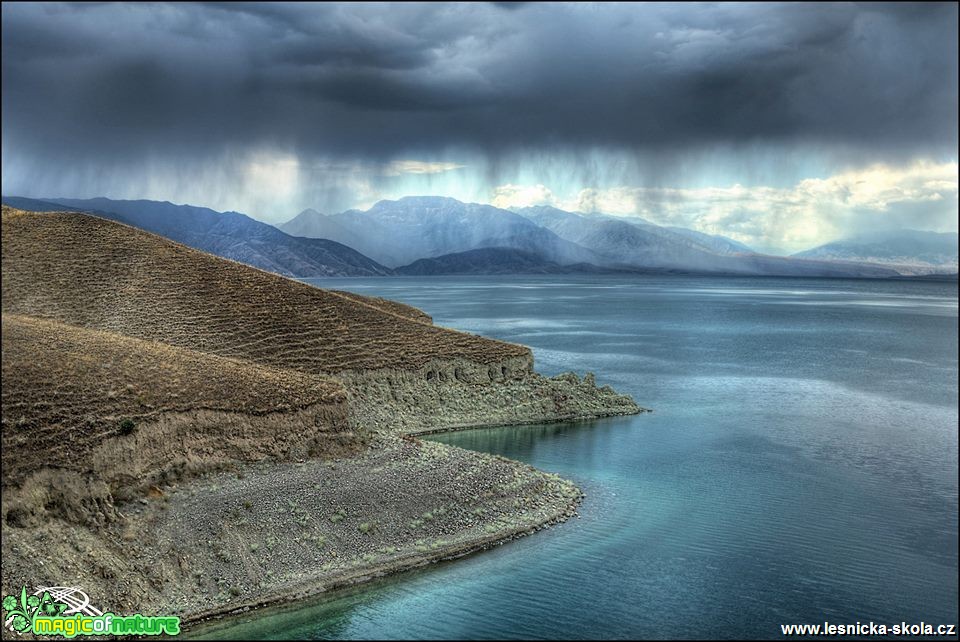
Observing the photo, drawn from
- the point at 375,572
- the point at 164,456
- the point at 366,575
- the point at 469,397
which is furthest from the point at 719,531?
the point at 469,397

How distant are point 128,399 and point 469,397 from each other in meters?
25.3

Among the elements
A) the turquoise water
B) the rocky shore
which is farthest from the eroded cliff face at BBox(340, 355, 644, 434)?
the rocky shore

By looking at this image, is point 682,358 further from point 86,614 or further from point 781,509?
point 86,614

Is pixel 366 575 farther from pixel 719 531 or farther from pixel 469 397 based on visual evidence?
pixel 469 397

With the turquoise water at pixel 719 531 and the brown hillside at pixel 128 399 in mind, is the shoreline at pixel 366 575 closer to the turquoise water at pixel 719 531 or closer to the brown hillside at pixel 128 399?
the turquoise water at pixel 719 531

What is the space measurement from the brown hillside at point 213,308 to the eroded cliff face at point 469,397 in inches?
31.1

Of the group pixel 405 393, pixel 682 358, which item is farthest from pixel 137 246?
pixel 682 358

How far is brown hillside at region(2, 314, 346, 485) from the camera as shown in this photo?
2231 cm

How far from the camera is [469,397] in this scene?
49031 mm

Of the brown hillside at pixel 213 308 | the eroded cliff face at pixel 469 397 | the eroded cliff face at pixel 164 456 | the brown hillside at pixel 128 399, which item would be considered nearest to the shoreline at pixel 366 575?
the eroded cliff face at pixel 164 456

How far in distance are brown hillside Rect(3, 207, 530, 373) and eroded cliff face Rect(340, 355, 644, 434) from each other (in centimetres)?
79

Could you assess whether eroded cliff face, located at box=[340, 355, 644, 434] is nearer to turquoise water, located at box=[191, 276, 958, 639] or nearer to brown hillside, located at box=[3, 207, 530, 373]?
brown hillside, located at box=[3, 207, 530, 373]

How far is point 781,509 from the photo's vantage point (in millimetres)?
31812

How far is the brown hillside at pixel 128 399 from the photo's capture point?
22.3 metres
